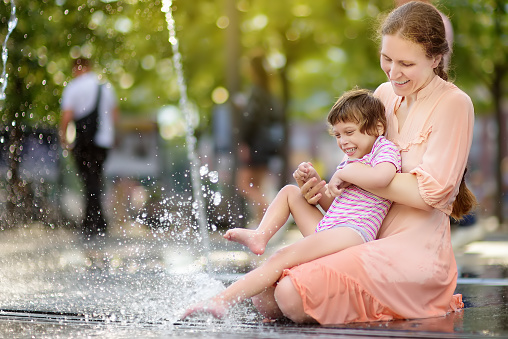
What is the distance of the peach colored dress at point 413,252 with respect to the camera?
3143mm

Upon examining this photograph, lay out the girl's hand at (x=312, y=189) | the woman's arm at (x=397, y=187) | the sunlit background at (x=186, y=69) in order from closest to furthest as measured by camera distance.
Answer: the woman's arm at (x=397, y=187) → the girl's hand at (x=312, y=189) → the sunlit background at (x=186, y=69)

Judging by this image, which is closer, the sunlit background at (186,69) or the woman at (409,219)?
the woman at (409,219)

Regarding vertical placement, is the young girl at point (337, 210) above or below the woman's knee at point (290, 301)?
above

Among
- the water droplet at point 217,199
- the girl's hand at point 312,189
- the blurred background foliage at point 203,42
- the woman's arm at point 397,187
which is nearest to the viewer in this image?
the woman's arm at point 397,187

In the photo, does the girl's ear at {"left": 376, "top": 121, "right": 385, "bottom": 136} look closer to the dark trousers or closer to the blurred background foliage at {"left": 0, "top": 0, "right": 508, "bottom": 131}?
the blurred background foliage at {"left": 0, "top": 0, "right": 508, "bottom": 131}

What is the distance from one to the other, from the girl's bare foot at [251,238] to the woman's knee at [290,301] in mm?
297

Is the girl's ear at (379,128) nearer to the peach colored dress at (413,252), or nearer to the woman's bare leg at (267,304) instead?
the peach colored dress at (413,252)

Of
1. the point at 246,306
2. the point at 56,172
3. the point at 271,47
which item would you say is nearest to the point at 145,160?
the point at 271,47

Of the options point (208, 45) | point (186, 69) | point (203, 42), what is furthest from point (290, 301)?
point (186, 69)

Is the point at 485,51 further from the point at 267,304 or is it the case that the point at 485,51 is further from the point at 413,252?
the point at 267,304

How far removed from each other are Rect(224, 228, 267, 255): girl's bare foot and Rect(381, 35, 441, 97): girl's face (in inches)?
33.3

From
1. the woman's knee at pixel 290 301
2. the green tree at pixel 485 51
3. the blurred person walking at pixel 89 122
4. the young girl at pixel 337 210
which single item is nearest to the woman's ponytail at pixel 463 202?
the young girl at pixel 337 210

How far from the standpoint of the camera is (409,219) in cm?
332

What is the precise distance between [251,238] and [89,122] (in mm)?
5132
